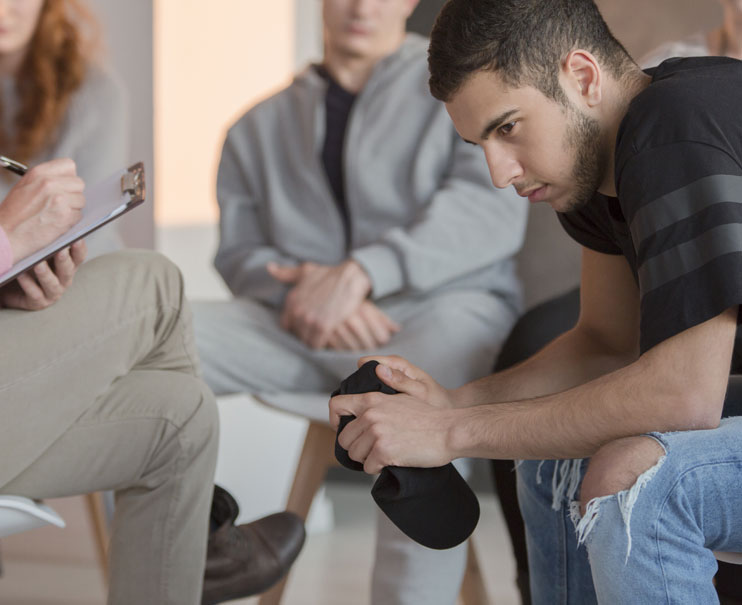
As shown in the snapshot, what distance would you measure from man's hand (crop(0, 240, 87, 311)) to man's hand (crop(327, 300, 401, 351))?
60 centimetres

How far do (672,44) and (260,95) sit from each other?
108 centimetres

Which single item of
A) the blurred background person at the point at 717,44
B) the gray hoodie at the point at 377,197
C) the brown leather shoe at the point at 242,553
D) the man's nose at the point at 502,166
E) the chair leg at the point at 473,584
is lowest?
the chair leg at the point at 473,584

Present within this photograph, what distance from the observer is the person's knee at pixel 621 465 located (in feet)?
2.59

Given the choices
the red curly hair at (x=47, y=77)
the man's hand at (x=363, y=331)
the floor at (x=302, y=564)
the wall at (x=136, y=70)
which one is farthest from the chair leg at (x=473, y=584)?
the red curly hair at (x=47, y=77)

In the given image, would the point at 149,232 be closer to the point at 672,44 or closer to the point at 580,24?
the point at 672,44

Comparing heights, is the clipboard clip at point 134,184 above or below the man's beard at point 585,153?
above

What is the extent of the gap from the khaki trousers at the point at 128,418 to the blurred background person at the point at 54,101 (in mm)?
835

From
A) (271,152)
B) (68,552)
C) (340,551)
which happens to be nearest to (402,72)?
(271,152)

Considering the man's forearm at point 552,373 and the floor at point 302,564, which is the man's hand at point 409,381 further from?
the floor at point 302,564

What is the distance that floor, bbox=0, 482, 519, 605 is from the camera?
175 centimetres

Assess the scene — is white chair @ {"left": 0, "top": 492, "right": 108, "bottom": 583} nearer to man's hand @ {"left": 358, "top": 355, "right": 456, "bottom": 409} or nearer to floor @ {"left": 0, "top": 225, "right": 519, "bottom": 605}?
man's hand @ {"left": 358, "top": 355, "right": 456, "bottom": 409}

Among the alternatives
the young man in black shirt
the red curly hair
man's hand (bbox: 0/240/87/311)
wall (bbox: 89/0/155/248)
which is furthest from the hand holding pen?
wall (bbox: 89/0/155/248)

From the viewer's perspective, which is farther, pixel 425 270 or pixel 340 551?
pixel 340 551

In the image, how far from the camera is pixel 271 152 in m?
1.76
